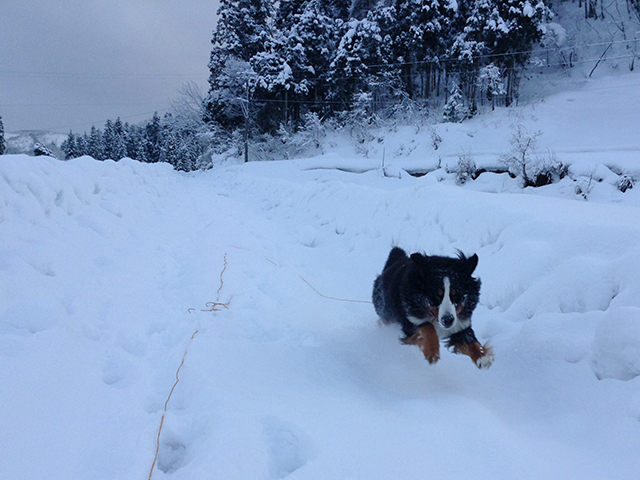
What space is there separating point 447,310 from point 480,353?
0.44m

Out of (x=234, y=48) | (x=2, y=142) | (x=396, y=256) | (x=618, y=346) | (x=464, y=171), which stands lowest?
(x=618, y=346)

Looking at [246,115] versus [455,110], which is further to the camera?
[246,115]

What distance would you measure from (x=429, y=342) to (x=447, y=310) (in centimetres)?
34

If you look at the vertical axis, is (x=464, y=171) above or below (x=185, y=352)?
above

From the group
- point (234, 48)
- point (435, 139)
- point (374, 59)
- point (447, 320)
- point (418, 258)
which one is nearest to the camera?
point (447, 320)

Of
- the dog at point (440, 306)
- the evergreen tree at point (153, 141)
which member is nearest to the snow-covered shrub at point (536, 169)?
the dog at point (440, 306)

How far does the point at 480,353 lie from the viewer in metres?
2.61

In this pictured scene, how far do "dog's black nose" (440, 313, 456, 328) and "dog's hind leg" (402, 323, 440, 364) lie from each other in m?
0.24

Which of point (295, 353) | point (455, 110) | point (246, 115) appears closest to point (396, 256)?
point (295, 353)

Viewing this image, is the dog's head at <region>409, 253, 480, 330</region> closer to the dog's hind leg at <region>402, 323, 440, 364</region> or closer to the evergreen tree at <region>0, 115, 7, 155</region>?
the dog's hind leg at <region>402, 323, 440, 364</region>

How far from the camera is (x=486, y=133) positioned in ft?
62.3

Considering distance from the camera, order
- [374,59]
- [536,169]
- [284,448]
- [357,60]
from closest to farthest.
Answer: [284,448], [536,169], [357,60], [374,59]

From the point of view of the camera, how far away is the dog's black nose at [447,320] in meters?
2.53

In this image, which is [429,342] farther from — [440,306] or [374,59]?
[374,59]
